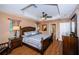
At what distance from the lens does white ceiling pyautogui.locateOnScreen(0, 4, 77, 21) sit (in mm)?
1680

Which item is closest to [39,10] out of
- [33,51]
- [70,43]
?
[33,51]

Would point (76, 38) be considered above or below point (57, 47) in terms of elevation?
above

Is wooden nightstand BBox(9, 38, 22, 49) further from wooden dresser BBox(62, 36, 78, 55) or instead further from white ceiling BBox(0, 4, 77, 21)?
wooden dresser BBox(62, 36, 78, 55)

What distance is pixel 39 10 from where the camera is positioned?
1.82 metres

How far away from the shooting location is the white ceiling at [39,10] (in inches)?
66.2

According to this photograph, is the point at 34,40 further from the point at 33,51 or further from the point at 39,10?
the point at 39,10

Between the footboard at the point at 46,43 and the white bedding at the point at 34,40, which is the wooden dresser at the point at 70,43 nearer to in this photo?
the footboard at the point at 46,43

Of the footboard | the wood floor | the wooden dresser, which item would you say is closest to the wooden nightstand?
the wood floor

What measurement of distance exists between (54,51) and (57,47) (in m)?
0.12

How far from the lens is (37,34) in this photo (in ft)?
6.20
